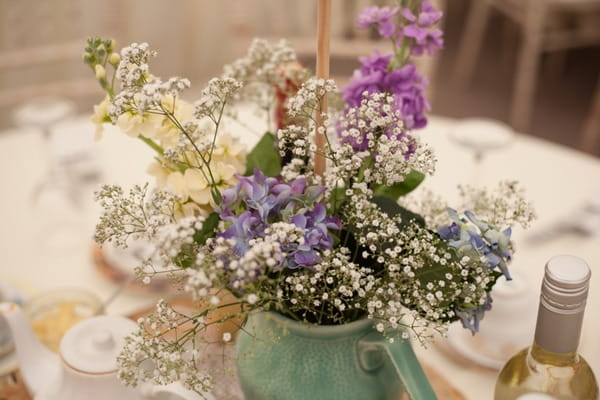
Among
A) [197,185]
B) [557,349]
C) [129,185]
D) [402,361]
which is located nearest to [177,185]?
[197,185]

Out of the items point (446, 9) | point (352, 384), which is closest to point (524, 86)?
point (446, 9)

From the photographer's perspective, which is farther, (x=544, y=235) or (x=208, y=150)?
(x=544, y=235)

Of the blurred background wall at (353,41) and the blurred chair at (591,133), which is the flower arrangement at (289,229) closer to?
the blurred background wall at (353,41)

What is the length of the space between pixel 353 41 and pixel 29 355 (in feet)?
8.03

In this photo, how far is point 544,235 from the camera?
1.12 meters

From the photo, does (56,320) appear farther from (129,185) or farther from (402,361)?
(402,361)

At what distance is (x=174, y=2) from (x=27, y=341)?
Result: 271 centimetres

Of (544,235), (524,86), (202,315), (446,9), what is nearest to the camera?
(202,315)

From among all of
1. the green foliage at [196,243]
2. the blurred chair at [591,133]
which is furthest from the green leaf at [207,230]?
the blurred chair at [591,133]

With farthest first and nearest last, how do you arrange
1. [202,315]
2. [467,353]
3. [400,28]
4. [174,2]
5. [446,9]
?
[446,9], [174,2], [467,353], [400,28], [202,315]

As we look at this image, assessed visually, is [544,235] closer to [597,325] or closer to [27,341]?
[597,325]

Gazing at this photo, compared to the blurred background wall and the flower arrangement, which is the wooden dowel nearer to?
the flower arrangement

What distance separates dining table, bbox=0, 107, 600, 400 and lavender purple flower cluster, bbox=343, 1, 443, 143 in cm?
31

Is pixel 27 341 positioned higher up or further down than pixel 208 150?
further down
